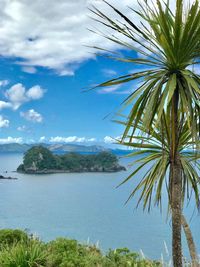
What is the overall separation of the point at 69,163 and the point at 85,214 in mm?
76693

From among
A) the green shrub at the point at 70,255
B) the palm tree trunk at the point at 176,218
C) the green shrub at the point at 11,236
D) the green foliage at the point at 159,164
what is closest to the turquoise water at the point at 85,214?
the green shrub at the point at 11,236

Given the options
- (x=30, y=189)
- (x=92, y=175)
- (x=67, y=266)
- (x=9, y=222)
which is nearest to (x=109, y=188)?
(x=30, y=189)

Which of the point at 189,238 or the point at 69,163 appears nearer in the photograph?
the point at 189,238

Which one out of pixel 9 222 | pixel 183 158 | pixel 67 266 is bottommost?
pixel 9 222

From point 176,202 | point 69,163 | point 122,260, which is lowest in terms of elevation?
point 122,260

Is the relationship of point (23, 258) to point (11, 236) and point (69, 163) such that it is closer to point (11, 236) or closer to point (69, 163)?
point (11, 236)

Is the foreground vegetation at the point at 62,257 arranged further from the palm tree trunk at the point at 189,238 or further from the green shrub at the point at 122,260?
the palm tree trunk at the point at 189,238

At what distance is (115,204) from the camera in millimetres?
90562

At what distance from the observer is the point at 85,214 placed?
80.6m

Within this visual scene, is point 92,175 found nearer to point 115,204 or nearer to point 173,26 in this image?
point 115,204

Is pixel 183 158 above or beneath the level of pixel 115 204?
above

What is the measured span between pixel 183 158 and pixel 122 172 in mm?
148070

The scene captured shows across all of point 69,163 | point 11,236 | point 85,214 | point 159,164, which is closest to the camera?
point 159,164

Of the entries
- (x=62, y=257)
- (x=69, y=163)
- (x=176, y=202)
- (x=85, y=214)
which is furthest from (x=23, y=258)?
(x=69, y=163)
